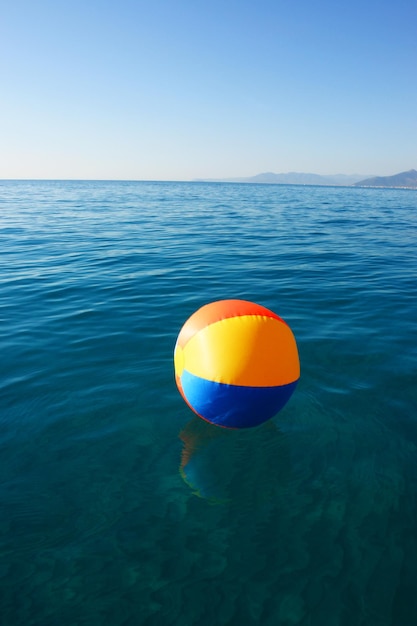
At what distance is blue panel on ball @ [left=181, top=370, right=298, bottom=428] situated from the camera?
14.5ft

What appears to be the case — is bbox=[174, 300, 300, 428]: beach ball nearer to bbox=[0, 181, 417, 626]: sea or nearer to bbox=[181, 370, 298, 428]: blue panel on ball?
bbox=[181, 370, 298, 428]: blue panel on ball

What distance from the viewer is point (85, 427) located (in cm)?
549

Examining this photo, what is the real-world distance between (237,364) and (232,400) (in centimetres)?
45

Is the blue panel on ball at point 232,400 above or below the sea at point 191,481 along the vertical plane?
above

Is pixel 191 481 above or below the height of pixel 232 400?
below

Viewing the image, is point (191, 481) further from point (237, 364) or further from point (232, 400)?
point (237, 364)

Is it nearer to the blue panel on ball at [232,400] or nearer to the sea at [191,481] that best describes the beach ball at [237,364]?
the blue panel on ball at [232,400]

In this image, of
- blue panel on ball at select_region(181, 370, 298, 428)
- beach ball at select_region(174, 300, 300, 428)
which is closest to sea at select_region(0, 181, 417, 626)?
blue panel on ball at select_region(181, 370, 298, 428)

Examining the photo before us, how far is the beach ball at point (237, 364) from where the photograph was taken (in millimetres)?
4359

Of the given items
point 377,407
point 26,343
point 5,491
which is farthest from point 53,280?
point 377,407

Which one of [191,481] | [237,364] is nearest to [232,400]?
[237,364]

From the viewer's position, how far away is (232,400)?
14.6 ft

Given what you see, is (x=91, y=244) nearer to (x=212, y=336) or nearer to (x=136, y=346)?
(x=136, y=346)

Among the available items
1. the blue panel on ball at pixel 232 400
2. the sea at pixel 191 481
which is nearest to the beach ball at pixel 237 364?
the blue panel on ball at pixel 232 400
